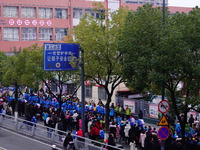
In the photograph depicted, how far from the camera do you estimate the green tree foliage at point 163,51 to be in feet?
41.4

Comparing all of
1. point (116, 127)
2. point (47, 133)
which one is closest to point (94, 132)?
point (116, 127)

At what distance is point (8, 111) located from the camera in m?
27.0

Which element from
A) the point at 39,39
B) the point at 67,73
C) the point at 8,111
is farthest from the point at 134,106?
the point at 39,39

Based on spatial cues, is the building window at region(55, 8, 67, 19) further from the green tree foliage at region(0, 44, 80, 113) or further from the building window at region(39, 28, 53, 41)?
the green tree foliage at region(0, 44, 80, 113)

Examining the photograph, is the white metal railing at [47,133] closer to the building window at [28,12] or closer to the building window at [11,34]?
the building window at [11,34]

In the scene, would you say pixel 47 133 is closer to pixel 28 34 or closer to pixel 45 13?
pixel 28 34

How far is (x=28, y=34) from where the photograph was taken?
52.9 meters

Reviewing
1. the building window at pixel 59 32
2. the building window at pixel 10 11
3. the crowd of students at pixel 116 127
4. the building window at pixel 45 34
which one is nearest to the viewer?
the crowd of students at pixel 116 127

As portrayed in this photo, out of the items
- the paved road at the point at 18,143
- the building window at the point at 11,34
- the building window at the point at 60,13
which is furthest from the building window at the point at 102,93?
the building window at the point at 60,13

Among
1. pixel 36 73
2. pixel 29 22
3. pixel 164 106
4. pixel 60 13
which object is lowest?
pixel 164 106

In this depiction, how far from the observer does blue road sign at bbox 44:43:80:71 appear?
54.4ft

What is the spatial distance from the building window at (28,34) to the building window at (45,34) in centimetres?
112

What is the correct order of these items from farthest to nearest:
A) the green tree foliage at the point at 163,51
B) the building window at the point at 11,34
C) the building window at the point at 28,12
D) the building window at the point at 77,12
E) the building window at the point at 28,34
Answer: the building window at the point at 77,12 < the building window at the point at 28,34 < the building window at the point at 28,12 < the building window at the point at 11,34 < the green tree foliage at the point at 163,51

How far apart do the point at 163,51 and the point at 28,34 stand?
141ft
